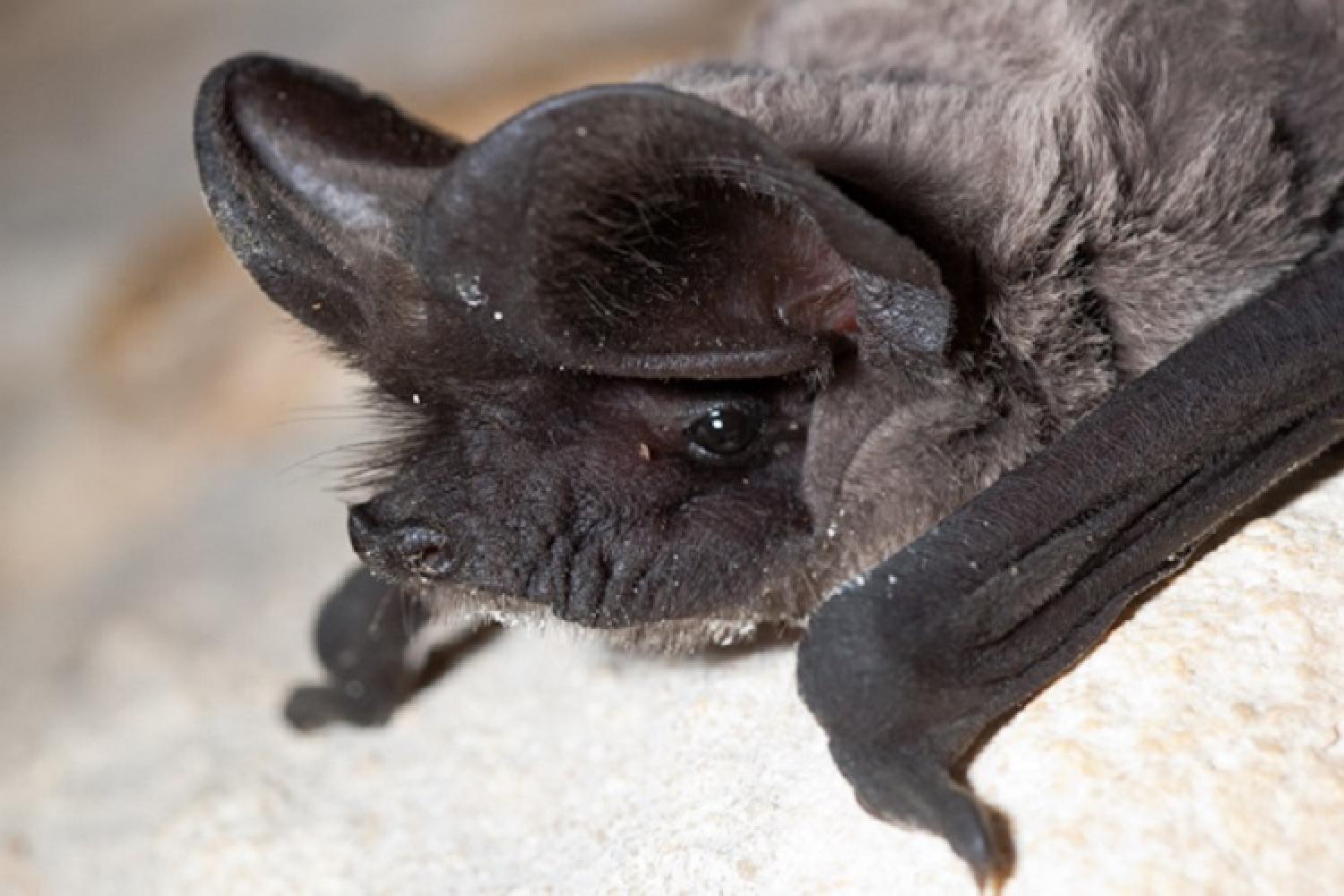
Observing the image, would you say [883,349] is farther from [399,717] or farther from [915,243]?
[399,717]

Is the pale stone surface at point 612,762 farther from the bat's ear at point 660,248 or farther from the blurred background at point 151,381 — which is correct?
the bat's ear at point 660,248

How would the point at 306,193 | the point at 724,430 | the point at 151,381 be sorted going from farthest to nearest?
1. the point at 151,381
2. the point at 306,193
3. the point at 724,430

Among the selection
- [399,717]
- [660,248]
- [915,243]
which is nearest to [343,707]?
[399,717]

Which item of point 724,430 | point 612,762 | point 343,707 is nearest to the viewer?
point 724,430

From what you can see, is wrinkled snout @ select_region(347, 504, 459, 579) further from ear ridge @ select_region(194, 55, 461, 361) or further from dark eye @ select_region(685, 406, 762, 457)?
dark eye @ select_region(685, 406, 762, 457)

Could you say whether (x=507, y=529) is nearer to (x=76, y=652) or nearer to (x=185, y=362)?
(x=76, y=652)

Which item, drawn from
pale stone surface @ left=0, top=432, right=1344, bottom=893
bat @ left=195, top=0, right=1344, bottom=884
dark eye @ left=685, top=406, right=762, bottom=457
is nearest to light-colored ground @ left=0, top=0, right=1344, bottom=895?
pale stone surface @ left=0, top=432, right=1344, bottom=893

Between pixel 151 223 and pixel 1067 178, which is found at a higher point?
pixel 1067 178
